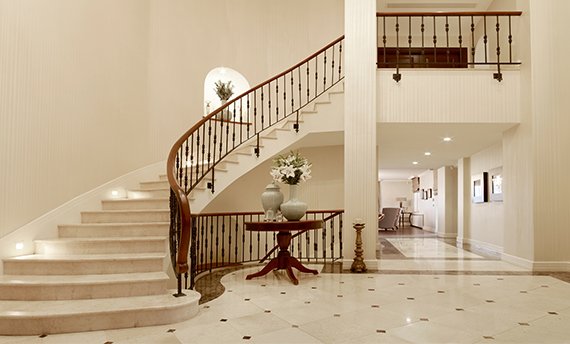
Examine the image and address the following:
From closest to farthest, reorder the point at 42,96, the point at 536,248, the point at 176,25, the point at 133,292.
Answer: the point at 133,292, the point at 42,96, the point at 536,248, the point at 176,25

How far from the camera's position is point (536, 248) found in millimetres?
5910

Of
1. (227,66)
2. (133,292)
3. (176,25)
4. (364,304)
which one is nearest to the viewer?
(133,292)

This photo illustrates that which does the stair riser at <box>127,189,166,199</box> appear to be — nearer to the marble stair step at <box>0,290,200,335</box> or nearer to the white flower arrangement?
the white flower arrangement

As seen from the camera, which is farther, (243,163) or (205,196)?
(243,163)

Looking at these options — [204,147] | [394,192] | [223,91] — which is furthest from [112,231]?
[394,192]

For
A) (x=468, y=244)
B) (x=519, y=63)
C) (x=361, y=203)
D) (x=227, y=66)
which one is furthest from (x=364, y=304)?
(x=468, y=244)

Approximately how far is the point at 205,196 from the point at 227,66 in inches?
138

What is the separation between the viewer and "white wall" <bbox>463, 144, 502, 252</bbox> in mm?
8273

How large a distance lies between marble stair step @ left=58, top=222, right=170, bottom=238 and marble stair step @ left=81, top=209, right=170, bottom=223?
304 millimetres

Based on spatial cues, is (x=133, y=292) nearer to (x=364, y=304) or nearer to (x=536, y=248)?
(x=364, y=304)

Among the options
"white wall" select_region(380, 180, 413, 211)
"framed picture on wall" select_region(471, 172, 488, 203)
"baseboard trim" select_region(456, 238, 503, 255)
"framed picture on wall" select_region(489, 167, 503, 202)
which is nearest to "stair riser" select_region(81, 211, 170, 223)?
"baseboard trim" select_region(456, 238, 503, 255)

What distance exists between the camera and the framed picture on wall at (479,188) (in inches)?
353

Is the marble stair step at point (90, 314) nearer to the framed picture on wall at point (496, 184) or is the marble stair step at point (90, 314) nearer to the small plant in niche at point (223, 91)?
the small plant in niche at point (223, 91)

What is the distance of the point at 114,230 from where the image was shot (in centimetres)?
491
